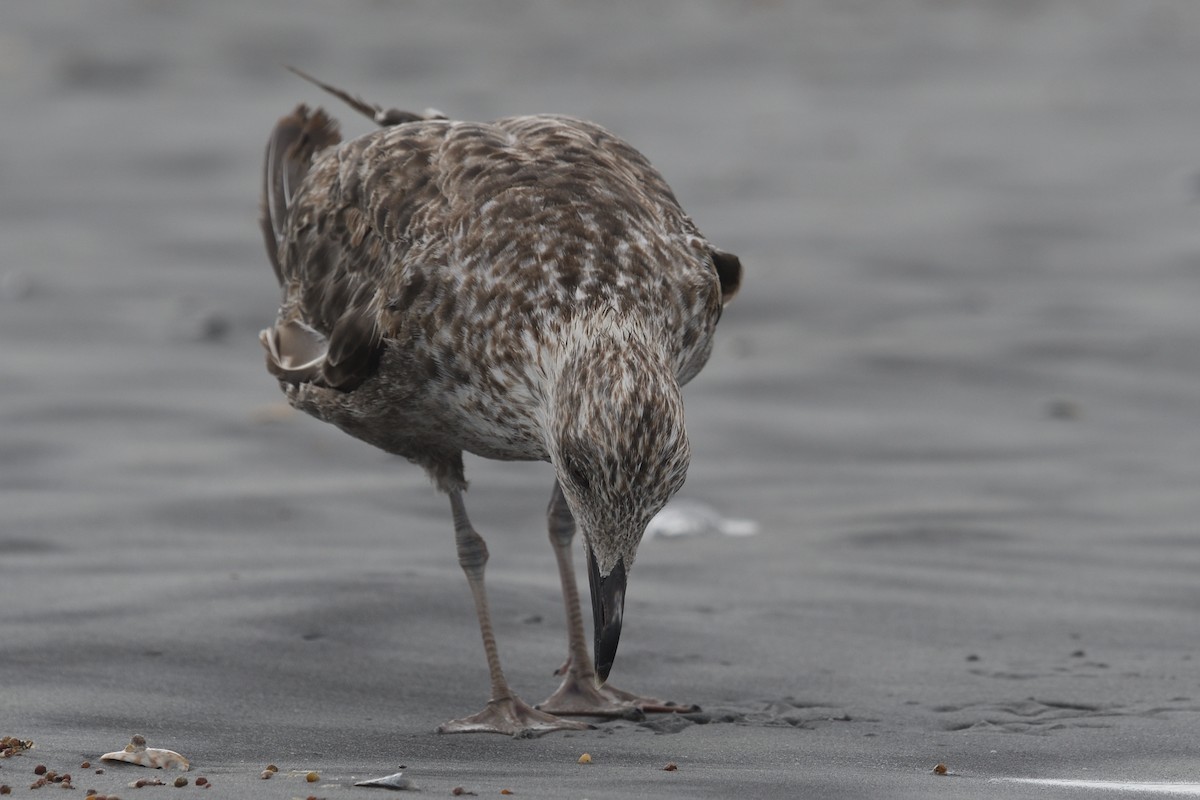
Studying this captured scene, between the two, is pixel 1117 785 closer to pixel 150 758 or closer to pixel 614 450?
pixel 614 450

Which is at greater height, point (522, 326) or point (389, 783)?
point (522, 326)

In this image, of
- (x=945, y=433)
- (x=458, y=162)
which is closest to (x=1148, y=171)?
(x=945, y=433)

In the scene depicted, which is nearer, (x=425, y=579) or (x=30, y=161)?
(x=425, y=579)

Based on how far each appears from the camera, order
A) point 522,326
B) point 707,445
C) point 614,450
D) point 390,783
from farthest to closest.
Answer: point 707,445 → point 522,326 → point 614,450 → point 390,783

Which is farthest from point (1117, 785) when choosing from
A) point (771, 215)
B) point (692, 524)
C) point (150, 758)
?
point (771, 215)

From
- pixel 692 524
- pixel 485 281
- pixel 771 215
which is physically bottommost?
pixel 692 524

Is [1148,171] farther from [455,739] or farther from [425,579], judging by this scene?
[455,739]

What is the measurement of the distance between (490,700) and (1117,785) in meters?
2.10

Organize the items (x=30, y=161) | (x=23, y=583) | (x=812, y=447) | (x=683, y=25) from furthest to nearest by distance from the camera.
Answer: (x=683, y=25)
(x=30, y=161)
(x=812, y=447)
(x=23, y=583)

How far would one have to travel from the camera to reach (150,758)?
16.7 ft

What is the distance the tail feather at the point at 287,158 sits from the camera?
308 inches

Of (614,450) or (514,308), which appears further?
(514,308)

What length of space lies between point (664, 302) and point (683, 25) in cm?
1447

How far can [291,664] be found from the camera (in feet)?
21.1
